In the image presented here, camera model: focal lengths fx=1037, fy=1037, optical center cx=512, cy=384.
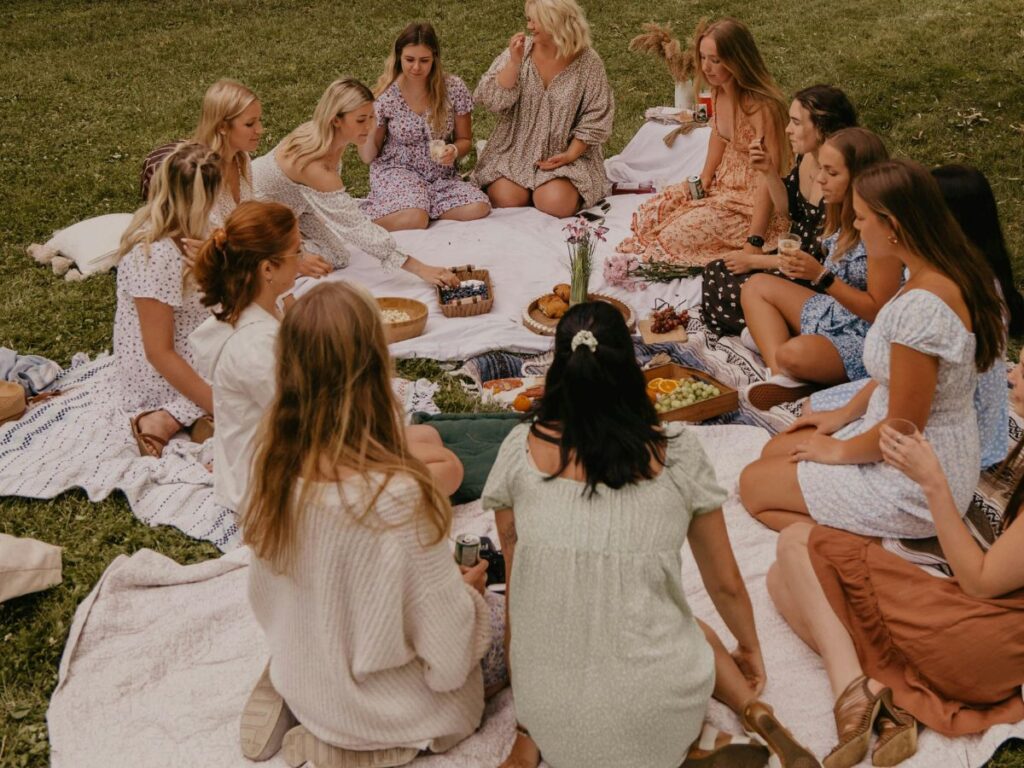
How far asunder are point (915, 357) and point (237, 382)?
8.43 ft

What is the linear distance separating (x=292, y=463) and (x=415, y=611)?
562 millimetres

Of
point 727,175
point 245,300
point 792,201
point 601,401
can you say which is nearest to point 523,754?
point 601,401

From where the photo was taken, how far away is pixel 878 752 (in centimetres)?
326

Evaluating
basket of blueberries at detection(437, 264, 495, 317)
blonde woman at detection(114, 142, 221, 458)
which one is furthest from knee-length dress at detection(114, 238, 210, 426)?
basket of blueberries at detection(437, 264, 495, 317)

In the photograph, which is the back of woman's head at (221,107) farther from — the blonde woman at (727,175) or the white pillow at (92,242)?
the blonde woman at (727,175)

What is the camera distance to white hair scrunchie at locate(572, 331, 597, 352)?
2758 millimetres

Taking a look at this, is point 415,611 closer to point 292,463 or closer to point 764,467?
point 292,463

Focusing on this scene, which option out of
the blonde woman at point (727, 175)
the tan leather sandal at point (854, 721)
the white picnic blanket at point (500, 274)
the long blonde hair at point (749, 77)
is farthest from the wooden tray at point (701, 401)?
the tan leather sandal at point (854, 721)

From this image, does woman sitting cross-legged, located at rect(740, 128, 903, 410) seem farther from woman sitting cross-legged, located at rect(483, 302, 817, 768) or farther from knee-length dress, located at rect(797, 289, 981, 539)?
woman sitting cross-legged, located at rect(483, 302, 817, 768)

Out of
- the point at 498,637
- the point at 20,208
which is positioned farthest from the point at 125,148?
the point at 498,637

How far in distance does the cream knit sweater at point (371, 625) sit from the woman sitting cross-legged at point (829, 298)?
266 centimetres

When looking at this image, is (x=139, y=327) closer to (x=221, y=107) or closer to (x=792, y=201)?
(x=221, y=107)

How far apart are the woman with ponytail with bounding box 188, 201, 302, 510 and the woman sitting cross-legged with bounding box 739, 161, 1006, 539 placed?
225cm

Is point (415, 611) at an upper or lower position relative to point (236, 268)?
lower
